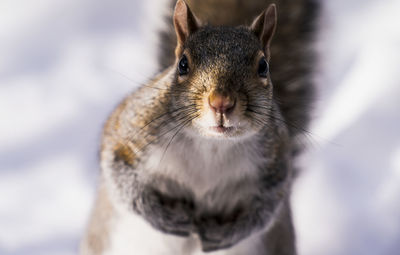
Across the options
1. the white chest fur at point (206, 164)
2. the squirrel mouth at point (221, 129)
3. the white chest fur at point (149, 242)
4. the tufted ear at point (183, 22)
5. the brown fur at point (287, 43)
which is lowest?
the white chest fur at point (149, 242)

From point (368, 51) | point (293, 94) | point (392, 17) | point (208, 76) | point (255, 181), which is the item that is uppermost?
point (392, 17)

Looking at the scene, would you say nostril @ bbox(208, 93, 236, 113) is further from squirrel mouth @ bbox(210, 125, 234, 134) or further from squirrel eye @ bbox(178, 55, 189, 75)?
squirrel eye @ bbox(178, 55, 189, 75)

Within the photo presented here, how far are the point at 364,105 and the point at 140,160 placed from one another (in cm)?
131

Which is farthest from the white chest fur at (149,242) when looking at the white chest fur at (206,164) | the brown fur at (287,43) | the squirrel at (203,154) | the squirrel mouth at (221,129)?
the squirrel mouth at (221,129)

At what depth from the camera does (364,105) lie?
104 inches

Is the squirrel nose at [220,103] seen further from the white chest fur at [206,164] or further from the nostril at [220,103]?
the white chest fur at [206,164]

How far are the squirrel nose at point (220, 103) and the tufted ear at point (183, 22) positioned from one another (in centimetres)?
22

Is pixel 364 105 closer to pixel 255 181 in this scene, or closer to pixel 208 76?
pixel 255 181

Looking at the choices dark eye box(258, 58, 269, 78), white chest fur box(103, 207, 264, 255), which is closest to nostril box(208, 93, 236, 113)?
dark eye box(258, 58, 269, 78)

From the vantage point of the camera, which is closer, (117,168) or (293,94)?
(117,168)

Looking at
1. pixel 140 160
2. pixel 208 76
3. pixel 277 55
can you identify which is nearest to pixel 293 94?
pixel 277 55

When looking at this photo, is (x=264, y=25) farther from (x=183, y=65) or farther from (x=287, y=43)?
(x=287, y=43)

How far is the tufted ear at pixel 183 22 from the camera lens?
1438 mm

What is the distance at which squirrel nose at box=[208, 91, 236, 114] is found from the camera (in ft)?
4.16
